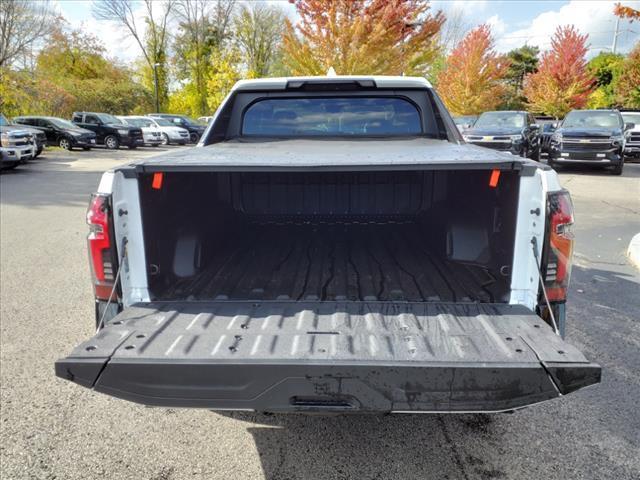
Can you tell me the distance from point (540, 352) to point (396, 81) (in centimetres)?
263

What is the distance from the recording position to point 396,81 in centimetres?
379

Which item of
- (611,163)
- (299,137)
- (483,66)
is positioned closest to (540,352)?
(299,137)

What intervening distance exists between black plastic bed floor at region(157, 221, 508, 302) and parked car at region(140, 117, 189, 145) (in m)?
24.9

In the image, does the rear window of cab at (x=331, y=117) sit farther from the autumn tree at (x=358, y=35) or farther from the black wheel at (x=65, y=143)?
the black wheel at (x=65, y=143)

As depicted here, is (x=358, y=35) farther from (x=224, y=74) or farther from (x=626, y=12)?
(x=224, y=74)

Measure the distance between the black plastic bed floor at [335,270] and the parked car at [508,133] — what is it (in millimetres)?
10554

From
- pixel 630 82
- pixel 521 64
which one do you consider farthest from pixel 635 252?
pixel 521 64

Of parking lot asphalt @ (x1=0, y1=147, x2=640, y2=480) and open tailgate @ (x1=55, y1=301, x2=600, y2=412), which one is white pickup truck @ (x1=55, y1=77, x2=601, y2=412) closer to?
open tailgate @ (x1=55, y1=301, x2=600, y2=412)

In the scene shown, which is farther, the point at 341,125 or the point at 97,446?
the point at 341,125

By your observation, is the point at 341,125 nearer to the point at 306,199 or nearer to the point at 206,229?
the point at 306,199

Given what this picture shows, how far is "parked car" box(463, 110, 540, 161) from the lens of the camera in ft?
46.1

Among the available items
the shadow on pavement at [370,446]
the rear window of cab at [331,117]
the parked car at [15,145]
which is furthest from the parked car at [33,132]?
the shadow on pavement at [370,446]

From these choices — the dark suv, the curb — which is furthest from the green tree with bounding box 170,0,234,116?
the curb

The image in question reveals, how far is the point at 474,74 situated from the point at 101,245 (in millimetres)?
32543
